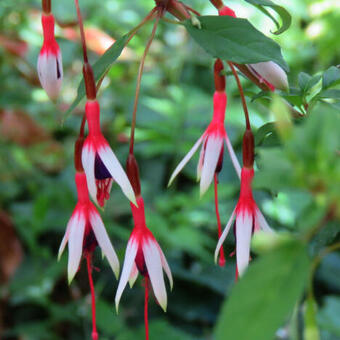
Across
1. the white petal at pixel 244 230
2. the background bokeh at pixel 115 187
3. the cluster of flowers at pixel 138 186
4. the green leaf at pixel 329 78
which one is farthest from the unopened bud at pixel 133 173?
the background bokeh at pixel 115 187

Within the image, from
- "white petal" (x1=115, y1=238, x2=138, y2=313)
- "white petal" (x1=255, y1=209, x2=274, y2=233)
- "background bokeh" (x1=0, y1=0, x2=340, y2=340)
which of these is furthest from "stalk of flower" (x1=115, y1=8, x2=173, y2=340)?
"background bokeh" (x1=0, y1=0, x2=340, y2=340)

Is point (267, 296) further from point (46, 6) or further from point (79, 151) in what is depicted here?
point (46, 6)

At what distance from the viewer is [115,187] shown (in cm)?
191

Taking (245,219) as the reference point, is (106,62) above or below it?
above

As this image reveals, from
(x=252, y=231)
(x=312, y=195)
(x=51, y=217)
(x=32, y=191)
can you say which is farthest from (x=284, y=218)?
(x=312, y=195)

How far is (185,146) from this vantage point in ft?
5.81

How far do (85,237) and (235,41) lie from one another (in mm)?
241

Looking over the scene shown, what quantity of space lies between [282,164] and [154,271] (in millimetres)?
316

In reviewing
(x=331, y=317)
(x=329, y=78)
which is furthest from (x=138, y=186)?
(x=331, y=317)

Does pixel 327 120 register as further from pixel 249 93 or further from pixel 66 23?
pixel 66 23

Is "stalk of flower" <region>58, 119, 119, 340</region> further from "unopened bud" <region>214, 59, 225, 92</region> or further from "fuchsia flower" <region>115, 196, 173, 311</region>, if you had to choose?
"unopened bud" <region>214, 59, 225, 92</region>

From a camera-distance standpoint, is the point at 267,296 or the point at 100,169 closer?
the point at 267,296

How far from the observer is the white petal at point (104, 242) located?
24.4 inches

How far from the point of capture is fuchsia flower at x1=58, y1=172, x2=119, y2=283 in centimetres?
62
